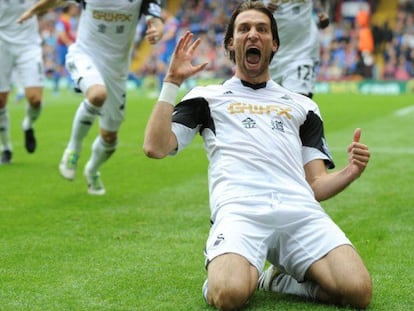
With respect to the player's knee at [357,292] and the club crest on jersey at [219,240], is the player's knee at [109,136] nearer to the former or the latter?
the club crest on jersey at [219,240]

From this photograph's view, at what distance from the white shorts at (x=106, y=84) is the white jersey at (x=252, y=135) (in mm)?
3934

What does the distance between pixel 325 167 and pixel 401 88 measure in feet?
90.7

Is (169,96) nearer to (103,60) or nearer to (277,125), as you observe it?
(277,125)

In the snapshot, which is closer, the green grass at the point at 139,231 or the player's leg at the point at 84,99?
the green grass at the point at 139,231

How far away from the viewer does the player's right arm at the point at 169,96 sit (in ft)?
18.2

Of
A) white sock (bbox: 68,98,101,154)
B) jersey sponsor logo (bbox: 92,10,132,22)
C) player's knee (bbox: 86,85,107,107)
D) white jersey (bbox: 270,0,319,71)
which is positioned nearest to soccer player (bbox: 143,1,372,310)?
player's knee (bbox: 86,85,107,107)

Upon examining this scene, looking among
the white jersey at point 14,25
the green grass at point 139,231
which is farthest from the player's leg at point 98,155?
the white jersey at point 14,25

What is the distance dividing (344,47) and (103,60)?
88.1ft

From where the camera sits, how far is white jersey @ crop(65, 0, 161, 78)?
32.9 ft

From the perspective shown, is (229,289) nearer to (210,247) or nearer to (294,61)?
(210,247)

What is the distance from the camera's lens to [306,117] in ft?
20.1

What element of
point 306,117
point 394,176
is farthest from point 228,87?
point 394,176

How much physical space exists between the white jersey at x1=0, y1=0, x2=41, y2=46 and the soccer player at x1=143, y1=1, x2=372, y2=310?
736 cm

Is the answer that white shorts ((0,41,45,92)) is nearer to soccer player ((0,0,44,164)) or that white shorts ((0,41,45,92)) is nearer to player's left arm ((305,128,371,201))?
soccer player ((0,0,44,164))
